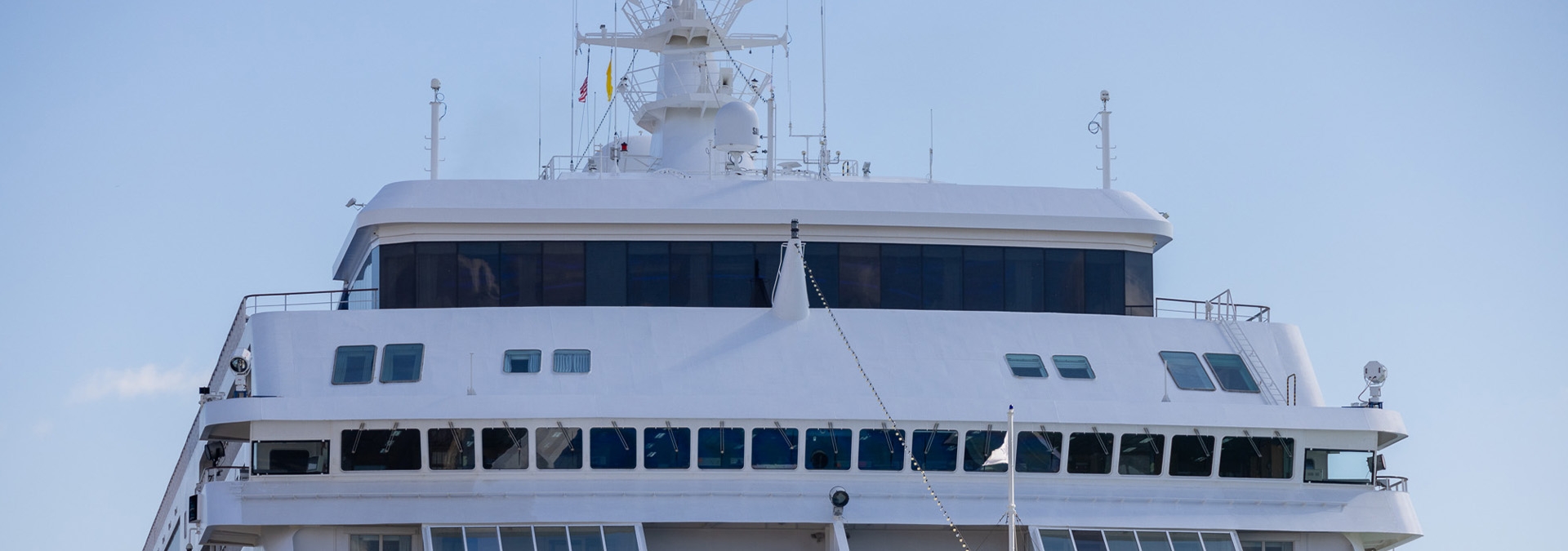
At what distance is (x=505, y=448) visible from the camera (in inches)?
1118

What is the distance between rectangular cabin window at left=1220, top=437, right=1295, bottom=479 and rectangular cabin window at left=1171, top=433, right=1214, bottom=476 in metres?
0.24

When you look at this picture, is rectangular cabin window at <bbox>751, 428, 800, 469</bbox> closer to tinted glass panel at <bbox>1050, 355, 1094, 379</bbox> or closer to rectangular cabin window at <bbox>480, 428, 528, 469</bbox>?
rectangular cabin window at <bbox>480, 428, 528, 469</bbox>

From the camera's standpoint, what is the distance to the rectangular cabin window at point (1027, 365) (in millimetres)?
30609

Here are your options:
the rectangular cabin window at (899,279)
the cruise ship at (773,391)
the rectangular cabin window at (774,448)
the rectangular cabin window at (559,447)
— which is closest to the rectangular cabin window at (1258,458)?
the cruise ship at (773,391)

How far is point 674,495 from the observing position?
28.3 meters

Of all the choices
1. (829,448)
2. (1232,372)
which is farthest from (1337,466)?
(829,448)

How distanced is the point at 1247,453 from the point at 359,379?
1224 cm

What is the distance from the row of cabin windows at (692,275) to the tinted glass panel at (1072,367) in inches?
75.3

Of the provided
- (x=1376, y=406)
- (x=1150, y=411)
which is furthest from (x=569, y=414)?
(x=1376, y=406)

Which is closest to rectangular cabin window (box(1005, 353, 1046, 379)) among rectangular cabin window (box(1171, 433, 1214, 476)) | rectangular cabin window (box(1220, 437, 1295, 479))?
rectangular cabin window (box(1171, 433, 1214, 476))

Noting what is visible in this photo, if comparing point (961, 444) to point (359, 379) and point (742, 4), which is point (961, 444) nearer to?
point (359, 379)

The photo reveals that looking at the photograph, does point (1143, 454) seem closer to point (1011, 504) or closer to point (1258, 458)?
point (1258, 458)

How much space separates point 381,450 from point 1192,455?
1091cm

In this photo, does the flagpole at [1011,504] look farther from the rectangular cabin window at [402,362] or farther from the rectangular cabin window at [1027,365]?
the rectangular cabin window at [402,362]
